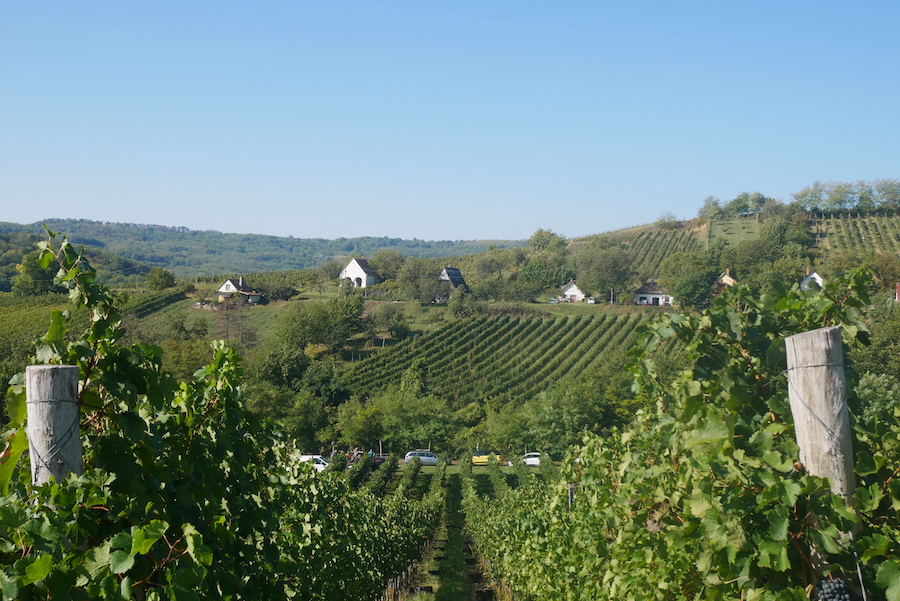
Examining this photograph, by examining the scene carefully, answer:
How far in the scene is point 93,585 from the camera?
216 cm

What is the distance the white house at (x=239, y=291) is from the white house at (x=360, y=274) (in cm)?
1343

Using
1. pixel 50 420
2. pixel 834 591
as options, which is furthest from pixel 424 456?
pixel 50 420

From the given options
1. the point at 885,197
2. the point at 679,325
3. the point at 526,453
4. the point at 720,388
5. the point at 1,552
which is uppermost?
the point at 885,197

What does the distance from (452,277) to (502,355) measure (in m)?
30.2

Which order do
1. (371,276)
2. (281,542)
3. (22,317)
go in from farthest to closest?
(371,276)
(22,317)
(281,542)

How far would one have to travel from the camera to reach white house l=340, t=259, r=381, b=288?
8012 centimetres

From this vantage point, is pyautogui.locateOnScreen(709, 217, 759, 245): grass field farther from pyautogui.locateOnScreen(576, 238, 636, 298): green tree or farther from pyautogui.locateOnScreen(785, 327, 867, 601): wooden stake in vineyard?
pyautogui.locateOnScreen(785, 327, 867, 601): wooden stake in vineyard

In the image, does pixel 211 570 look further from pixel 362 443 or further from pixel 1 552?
pixel 362 443

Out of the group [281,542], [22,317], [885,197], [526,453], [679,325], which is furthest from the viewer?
[885,197]

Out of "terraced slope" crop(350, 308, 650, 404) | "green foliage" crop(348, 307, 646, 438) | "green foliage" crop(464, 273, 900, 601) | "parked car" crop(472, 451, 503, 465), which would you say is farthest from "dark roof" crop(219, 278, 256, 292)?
"green foliage" crop(464, 273, 900, 601)

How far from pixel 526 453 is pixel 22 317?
3146 centimetres

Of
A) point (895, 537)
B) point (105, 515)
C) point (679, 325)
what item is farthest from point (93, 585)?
point (895, 537)

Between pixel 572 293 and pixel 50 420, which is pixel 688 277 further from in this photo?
pixel 50 420

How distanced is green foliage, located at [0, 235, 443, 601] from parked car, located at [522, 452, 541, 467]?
97.7 ft
